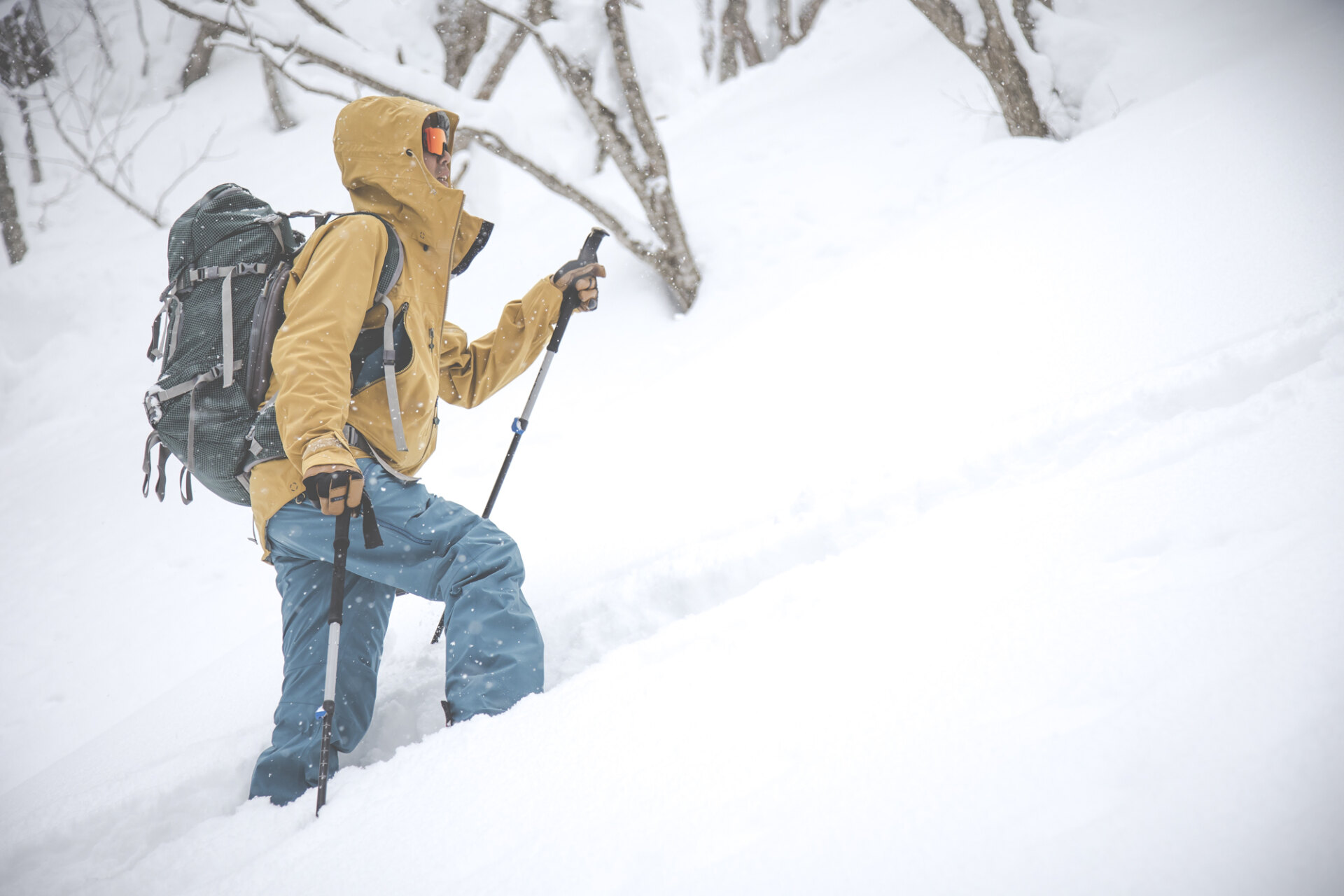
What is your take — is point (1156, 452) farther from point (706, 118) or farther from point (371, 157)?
point (706, 118)

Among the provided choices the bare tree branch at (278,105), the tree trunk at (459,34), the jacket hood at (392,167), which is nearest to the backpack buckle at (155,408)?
the jacket hood at (392,167)

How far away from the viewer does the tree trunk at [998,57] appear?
4.77m

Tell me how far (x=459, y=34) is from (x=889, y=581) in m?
7.97

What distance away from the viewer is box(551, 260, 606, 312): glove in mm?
2658

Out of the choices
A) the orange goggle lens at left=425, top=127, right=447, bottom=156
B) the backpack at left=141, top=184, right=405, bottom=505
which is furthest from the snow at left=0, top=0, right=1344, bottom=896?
the orange goggle lens at left=425, top=127, right=447, bottom=156

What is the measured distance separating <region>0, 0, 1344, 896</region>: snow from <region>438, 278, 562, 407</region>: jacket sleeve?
70 centimetres

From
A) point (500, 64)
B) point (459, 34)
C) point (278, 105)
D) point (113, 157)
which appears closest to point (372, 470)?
point (500, 64)

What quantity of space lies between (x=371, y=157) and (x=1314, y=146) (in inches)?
141

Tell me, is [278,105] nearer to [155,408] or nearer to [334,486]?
[155,408]

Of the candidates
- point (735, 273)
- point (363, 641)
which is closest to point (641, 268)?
point (735, 273)

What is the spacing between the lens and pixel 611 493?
3.08 meters

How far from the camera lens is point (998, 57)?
4801mm

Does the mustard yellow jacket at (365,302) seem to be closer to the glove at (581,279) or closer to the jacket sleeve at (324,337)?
the jacket sleeve at (324,337)

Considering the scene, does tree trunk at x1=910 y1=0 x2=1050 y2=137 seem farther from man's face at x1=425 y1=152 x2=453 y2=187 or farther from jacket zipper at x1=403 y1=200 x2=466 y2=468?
jacket zipper at x1=403 y1=200 x2=466 y2=468
